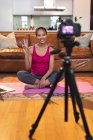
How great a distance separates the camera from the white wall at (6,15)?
7316mm

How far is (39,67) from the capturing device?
3.64m

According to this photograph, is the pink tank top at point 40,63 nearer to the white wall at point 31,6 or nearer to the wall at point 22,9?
the wall at point 22,9

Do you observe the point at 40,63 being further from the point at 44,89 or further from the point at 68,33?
the point at 68,33

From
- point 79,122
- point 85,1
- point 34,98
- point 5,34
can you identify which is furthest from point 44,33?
point 85,1

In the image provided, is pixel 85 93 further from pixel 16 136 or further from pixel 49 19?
pixel 49 19

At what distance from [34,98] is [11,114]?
0.60 metres

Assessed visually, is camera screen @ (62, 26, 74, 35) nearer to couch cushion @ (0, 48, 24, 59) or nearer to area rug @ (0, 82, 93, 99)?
area rug @ (0, 82, 93, 99)

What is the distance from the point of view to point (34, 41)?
538 centimetres

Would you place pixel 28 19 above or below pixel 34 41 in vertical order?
above

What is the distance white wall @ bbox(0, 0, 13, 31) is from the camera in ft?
24.0

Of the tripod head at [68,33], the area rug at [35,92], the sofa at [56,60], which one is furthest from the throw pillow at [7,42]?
the tripod head at [68,33]

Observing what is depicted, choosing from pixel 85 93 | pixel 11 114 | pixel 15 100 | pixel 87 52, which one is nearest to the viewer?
pixel 11 114

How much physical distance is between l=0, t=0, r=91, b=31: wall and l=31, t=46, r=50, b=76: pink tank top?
153 inches

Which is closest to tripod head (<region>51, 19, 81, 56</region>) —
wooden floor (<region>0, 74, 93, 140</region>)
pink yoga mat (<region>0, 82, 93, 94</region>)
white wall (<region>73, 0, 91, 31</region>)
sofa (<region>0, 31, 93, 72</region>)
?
wooden floor (<region>0, 74, 93, 140</region>)
